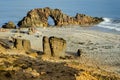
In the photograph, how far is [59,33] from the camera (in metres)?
54.9

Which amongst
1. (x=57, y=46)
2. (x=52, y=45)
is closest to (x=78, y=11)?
(x=57, y=46)

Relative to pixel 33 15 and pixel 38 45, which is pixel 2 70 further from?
Answer: pixel 33 15

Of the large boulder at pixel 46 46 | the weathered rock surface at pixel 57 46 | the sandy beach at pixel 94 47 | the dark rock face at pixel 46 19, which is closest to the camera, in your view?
the weathered rock surface at pixel 57 46

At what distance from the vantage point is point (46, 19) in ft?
232

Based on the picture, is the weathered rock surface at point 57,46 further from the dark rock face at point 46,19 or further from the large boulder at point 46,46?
the dark rock face at point 46,19

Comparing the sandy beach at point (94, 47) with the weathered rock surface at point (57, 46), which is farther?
the sandy beach at point (94, 47)

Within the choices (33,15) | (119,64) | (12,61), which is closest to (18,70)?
(12,61)

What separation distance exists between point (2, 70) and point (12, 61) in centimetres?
207

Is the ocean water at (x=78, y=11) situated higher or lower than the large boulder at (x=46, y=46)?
higher

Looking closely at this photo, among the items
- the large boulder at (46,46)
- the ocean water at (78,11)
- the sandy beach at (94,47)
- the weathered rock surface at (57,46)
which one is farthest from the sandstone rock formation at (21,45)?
the ocean water at (78,11)

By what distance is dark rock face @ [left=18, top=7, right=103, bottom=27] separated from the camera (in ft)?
222

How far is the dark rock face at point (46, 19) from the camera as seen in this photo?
6770 centimetres

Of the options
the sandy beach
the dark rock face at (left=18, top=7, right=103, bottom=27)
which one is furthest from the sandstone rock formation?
the dark rock face at (left=18, top=7, right=103, bottom=27)

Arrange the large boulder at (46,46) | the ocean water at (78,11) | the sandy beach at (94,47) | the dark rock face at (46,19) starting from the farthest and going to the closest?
1. the ocean water at (78,11)
2. the dark rock face at (46,19)
3. the large boulder at (46,46)
4. the sandy beach at (94,47)
